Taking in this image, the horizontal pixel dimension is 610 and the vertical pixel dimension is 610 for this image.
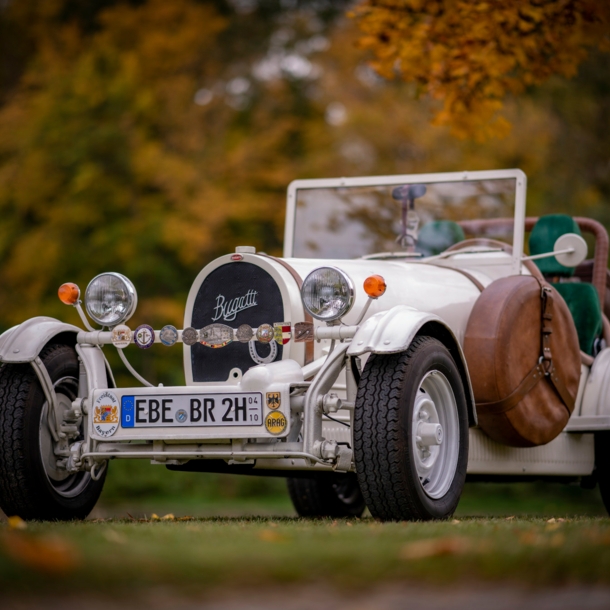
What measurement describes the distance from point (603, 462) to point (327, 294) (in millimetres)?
3175

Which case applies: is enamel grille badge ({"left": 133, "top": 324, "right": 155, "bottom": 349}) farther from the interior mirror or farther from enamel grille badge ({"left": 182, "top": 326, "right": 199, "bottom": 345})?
the interior mirror

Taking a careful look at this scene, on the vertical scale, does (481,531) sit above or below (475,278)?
below

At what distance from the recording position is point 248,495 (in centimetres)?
1566

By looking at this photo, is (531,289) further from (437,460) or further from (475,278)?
(437,460)

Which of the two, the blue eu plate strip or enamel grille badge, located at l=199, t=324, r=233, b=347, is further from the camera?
enamel grille badge, located at l=199, t=324, r=233, b=347

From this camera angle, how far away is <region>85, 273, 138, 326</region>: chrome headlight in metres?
5.56

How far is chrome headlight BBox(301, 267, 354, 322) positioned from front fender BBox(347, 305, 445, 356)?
0.48 feet

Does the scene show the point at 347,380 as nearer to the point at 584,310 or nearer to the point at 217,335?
the point at 217,335

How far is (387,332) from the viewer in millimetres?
4883

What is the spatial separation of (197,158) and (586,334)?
9772 mm

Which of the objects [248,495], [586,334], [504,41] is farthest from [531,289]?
[248,495]

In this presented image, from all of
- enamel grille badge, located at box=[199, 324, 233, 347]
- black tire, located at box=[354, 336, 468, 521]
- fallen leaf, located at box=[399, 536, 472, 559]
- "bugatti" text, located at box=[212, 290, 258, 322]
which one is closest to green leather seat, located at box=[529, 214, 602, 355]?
black tire, located at box=[354, 336, 468, 521]

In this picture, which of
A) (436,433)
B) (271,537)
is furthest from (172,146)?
(271,537)

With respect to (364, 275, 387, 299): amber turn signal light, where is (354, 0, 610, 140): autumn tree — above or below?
above
